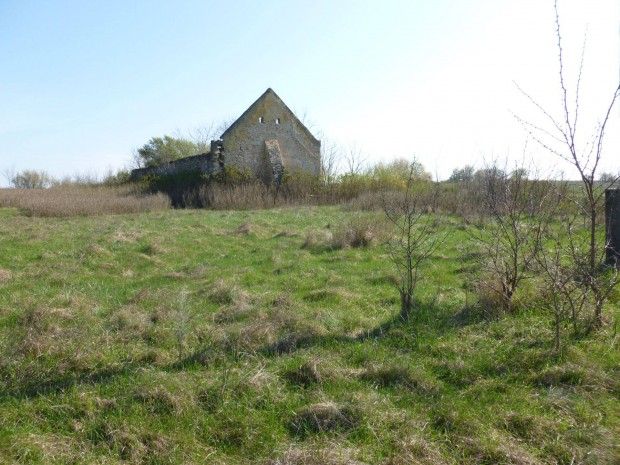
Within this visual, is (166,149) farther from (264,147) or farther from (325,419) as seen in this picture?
(325,419)

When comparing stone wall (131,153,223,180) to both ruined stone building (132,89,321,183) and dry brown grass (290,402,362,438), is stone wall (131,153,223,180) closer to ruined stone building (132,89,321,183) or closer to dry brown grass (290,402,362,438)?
ruined stone building (132,89,321,183)

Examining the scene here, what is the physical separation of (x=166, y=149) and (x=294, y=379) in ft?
142

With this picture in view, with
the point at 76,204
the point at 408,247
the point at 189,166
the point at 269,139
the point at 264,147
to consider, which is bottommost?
the point at 408,247

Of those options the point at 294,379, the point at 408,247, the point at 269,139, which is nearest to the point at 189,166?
the point at 269,139

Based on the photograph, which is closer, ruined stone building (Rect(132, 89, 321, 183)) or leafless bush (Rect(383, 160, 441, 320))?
leafless bush (Rect(383, 160, 441, 320))

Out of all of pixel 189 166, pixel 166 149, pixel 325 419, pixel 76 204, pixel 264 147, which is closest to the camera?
pixel 325 419

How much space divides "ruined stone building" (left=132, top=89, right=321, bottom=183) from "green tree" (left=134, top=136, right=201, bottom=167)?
13.3 meters

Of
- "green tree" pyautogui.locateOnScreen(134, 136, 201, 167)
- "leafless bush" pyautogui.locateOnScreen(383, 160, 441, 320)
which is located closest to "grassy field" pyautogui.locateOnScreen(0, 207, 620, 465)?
"leafless bush" pyautogui.locateOnScreen(383, 160, 441, 320)

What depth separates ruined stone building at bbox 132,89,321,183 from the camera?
2820 cm

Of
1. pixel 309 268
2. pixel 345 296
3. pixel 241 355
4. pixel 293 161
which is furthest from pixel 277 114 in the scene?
pixel 241 355

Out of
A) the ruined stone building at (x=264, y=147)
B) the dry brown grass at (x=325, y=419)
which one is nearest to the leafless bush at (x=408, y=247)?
the dry brown grass at (x=325, y=419)

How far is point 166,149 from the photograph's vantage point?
144 feet

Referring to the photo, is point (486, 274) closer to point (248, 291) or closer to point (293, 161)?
point (248, 291)

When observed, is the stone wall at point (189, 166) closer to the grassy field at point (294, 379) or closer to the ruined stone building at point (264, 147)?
the ruined stone building at point (264, 147)
